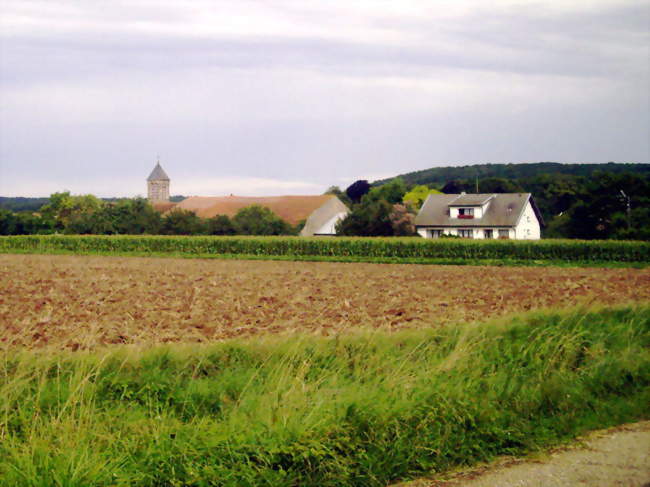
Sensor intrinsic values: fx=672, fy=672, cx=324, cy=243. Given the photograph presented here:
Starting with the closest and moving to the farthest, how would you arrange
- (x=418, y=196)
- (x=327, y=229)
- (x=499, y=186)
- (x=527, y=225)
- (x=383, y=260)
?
(x=383, y=260) < (x=527, y=225) < (x=327, y=229) < (x=499, y=186) < (x=418, y=196)

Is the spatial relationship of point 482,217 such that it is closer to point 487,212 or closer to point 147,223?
point 487,212

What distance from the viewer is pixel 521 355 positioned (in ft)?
31.4

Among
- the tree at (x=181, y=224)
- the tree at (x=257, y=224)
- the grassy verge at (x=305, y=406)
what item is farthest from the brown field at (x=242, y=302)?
the tree at (x=257, y=224)

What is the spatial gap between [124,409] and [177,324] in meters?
6.13

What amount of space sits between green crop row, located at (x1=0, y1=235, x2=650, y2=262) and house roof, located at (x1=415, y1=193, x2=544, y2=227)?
1380 inches

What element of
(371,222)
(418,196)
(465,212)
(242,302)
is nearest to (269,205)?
(418,196)

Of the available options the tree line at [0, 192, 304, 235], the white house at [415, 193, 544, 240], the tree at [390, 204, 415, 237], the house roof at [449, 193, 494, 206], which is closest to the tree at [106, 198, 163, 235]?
the tree line at [0, 192, 304, 235]

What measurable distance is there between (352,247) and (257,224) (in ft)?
81.7

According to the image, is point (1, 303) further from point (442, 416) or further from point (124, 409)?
point (442, 416)

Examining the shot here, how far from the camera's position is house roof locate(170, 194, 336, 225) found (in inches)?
3792

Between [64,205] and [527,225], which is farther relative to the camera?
[64,205]

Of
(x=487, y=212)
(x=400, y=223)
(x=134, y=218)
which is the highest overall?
(x=134, y=218)

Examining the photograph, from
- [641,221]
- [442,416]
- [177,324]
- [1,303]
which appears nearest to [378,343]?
[442,416]

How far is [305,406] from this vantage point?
6645mm
